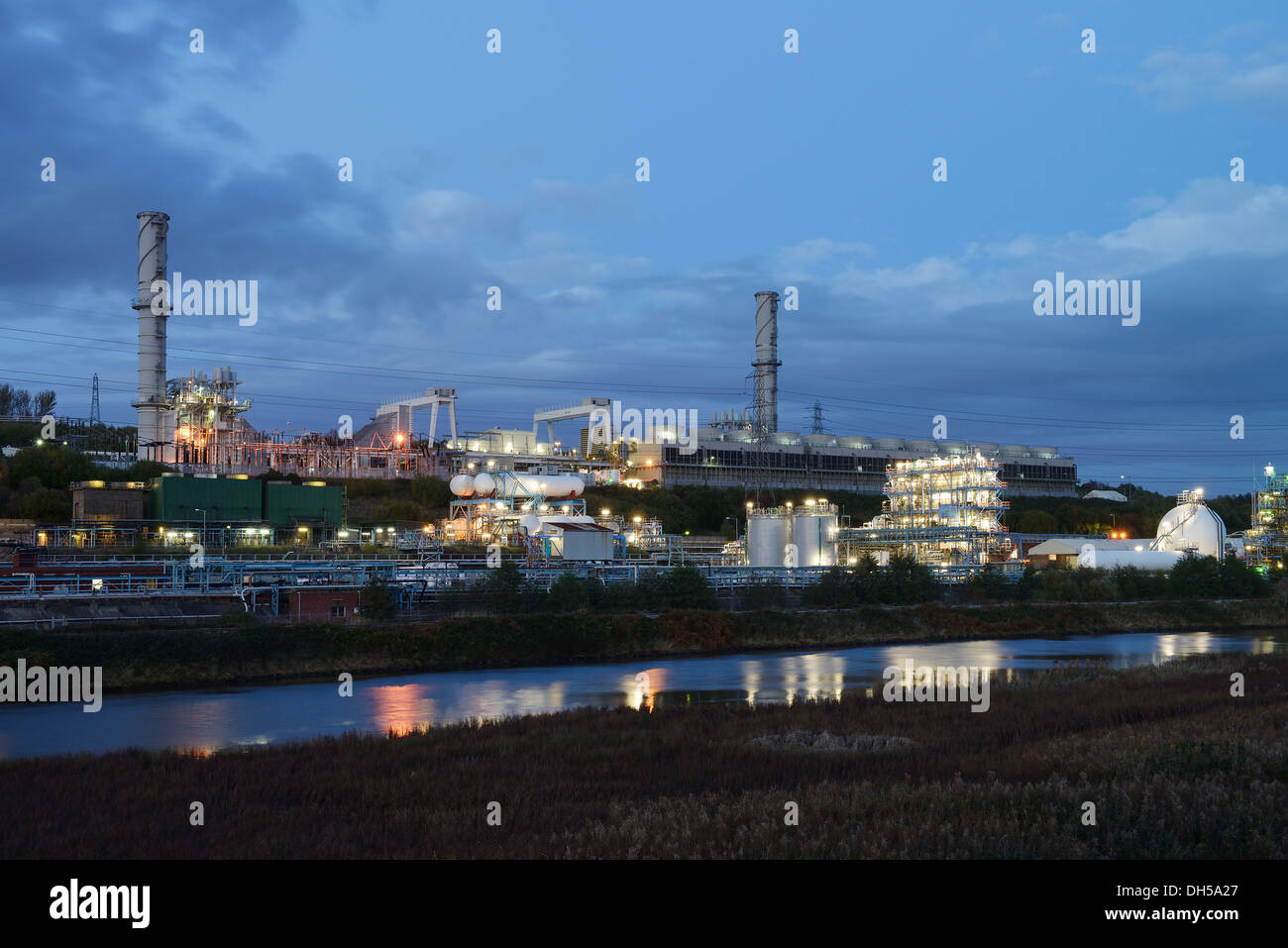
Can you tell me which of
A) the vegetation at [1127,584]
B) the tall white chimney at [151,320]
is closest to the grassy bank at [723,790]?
the vegetation at [1127,584]

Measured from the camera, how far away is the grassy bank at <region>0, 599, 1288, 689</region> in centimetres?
3675

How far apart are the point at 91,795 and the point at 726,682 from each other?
22878 millimetres

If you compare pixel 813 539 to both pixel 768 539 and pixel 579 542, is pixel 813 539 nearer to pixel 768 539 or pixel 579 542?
pixel 768 539

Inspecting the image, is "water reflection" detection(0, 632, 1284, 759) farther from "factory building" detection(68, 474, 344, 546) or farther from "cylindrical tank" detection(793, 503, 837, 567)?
"factory building" detection(68, 474, 344, 546)

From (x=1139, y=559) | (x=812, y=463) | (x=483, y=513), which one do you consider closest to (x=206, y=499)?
(x=483, y=513)

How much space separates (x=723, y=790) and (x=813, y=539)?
197ft

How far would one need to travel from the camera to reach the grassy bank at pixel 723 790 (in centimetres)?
1220

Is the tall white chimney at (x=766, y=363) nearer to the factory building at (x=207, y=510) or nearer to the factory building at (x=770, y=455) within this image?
the factory building at (x=770, y=455)

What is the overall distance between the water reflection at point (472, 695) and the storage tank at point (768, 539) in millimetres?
24968

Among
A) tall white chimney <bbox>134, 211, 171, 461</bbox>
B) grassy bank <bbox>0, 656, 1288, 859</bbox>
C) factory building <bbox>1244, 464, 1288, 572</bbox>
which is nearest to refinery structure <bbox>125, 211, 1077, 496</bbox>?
tall white chimney <bbox>134, 211, 171, 461</bbox>

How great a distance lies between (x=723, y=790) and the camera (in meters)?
16.2

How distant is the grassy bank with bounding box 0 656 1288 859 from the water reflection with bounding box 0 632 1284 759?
5.19 m
